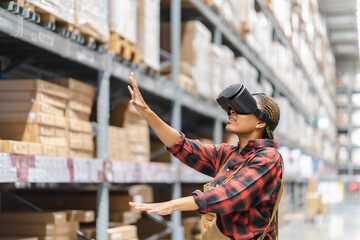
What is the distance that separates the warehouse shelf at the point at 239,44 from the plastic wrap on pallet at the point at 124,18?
1635 mm

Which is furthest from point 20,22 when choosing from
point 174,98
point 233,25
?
point 233,25

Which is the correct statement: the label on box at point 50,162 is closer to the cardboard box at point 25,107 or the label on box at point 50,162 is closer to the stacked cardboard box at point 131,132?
the cardboard box at point 25,107

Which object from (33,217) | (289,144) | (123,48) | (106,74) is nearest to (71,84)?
A: (106,74)

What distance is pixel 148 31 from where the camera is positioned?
5.34 m

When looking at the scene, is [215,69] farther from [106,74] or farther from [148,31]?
[106,74]

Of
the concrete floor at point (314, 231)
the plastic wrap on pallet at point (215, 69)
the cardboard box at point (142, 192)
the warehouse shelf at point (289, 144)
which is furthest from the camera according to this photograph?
the warehouse shelf at point (289, 144)

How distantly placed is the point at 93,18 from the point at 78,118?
2.58ft

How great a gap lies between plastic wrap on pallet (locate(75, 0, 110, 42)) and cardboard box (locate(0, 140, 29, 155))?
1.06 metres

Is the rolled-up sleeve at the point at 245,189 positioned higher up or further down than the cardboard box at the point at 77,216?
→ higher up

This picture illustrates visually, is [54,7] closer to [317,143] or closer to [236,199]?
[236,199]

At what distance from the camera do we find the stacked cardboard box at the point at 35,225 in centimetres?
405

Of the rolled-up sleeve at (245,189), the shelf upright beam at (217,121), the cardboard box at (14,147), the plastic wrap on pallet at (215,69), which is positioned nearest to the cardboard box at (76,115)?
the cardboard box at (14,147)

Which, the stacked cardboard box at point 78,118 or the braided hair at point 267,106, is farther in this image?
the stacked cardboard box at point 78,118

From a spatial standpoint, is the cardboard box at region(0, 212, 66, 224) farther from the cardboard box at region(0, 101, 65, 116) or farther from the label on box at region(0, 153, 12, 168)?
the label on box at region(0, 153, 12, 168)
